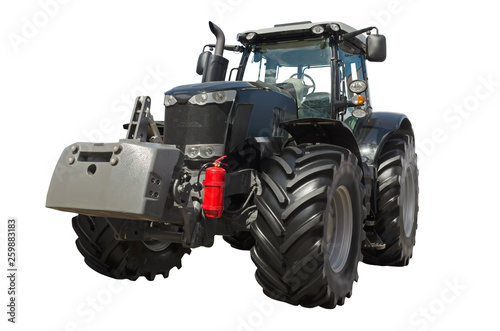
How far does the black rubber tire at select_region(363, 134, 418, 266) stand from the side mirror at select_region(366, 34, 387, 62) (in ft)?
4.04

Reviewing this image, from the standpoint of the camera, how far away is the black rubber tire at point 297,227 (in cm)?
370

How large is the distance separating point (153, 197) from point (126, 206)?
198mm

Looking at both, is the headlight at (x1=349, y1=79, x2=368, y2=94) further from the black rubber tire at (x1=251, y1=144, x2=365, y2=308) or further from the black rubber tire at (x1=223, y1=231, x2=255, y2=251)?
the black rubber tire at (x1=223, y1=231, x2=255, y2=251)

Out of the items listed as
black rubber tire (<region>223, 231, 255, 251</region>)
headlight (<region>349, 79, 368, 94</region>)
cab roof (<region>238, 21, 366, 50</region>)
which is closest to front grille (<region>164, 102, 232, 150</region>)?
headlight (<region>349, 79, 368, 94</region>)

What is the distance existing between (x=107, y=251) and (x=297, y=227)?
2011 mm

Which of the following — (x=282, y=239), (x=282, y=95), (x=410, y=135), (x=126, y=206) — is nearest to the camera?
(x=126, y=206)

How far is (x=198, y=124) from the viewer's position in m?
4.19

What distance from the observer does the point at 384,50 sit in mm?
5449

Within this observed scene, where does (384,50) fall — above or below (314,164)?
above

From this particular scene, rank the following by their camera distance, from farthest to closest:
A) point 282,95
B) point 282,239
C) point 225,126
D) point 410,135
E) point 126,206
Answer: point 410,135 → point 282,95 → point 225,126 → point 282,239 → point 126,206

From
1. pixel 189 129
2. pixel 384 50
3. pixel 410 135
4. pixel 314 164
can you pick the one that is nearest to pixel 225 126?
pixel 189 129

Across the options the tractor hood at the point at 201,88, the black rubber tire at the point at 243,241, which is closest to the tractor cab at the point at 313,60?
the tractor hood at the point at 201,88

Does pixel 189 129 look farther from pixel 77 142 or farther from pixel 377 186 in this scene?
pixel 377 186

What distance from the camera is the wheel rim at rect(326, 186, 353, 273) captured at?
4297mm
